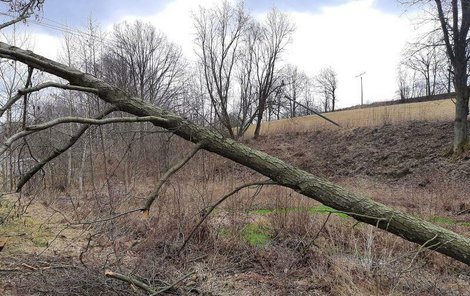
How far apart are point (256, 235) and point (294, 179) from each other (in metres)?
4.04

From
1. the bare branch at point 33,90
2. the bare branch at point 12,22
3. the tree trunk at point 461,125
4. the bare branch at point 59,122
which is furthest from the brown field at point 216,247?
the tree trunk at point 461,125

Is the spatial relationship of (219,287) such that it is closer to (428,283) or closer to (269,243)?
(269,243)

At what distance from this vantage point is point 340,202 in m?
4.50

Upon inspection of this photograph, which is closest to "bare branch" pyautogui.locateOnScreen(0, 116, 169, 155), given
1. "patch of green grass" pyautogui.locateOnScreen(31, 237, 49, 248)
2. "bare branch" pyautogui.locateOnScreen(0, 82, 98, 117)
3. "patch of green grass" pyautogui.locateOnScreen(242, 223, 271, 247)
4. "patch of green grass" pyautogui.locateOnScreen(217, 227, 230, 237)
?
"bare branch" pyautogui.locateOnScreen(0, 82, 98, 117)

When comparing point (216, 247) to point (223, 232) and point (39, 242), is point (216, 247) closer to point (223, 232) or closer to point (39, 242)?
point (223, 232)

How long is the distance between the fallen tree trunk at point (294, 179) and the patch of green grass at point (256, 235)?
3321 mm

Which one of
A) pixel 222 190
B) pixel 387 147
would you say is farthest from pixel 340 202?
pixel 387 147

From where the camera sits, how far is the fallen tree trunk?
14.5 ft

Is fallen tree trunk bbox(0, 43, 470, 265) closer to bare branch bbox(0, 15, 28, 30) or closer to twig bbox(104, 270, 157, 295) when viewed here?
bare branch bbox(0, 15, 28, 30)

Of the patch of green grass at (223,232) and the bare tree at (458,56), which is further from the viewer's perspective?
the bare tree at (458,56)

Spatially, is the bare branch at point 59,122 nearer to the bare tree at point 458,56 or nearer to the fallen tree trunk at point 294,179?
the fallen tree trunk at point 294,179

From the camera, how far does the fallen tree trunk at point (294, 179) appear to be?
4.41m

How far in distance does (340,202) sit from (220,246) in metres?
3.31

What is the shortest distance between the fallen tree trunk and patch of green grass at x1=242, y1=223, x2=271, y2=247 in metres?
3.32
